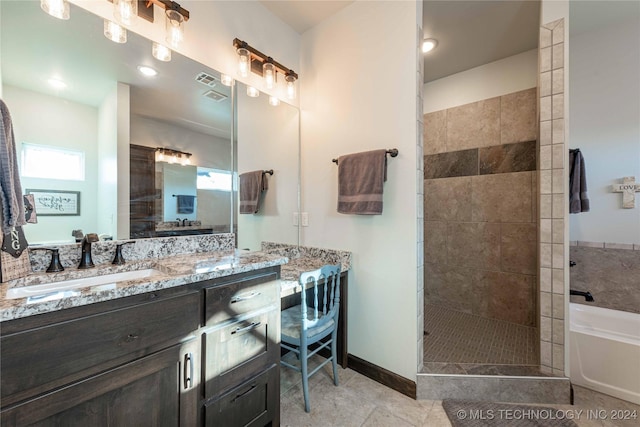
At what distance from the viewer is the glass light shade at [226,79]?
179cm

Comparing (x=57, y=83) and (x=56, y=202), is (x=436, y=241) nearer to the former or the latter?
(x=56, y=202)

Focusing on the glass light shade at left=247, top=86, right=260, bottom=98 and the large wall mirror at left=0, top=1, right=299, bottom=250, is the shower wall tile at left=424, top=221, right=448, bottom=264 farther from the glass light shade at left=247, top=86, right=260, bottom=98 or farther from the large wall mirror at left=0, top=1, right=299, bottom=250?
the glass light shade at left=247, top=86, right=260, bottom=98

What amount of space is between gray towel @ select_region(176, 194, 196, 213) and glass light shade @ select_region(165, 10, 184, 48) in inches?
35.1

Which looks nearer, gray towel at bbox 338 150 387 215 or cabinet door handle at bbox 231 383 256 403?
cabinet door handle at bbox 231 383 256 403

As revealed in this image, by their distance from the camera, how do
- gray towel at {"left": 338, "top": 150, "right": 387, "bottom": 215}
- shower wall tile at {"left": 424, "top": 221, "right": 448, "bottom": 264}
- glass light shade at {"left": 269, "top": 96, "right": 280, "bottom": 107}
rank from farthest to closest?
shower wall tile at {"left": 424, "top": 221, "right": 448, "bottom": 264}, glass light shade at {"left": 269, "top": 96, "right": 280, "bottom": 107}, gray towel at {"left": 338, "top": 150, "right": 387, "bottom": 215}

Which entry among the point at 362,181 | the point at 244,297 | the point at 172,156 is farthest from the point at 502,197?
the point at 172,156

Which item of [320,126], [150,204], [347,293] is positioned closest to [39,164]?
[150,204]

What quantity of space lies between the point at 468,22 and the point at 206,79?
2.17 meters

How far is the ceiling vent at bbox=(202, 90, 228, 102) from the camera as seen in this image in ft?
5.81

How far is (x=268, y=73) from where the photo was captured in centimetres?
204

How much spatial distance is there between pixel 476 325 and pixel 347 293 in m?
1.50

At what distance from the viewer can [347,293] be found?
79.4 inches

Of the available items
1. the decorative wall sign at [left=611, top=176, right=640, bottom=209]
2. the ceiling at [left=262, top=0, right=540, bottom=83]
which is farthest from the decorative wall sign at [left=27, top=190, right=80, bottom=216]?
the decorative wall sign at [left=611, top=176, right=640, bottom=209]

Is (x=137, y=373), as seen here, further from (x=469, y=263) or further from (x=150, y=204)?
(x=469, y=263)
